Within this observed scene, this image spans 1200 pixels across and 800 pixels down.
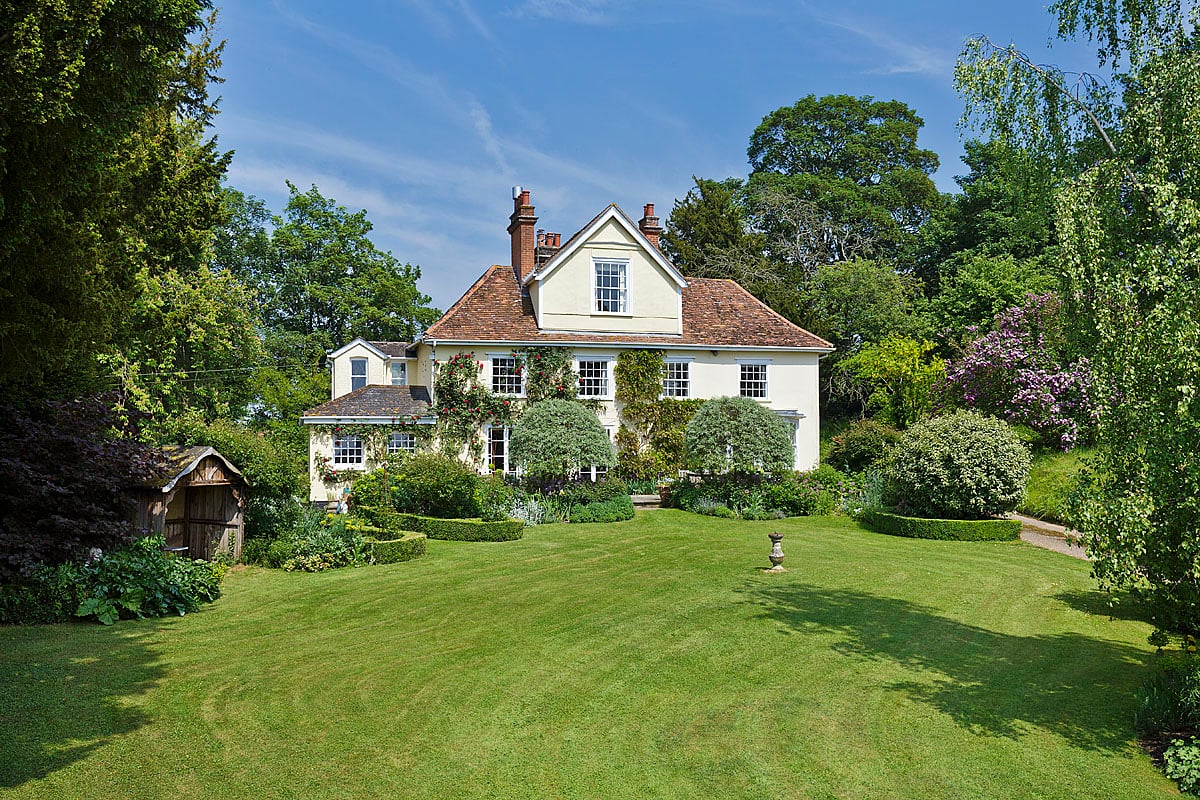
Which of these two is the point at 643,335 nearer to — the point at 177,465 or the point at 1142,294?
the point at 177,465

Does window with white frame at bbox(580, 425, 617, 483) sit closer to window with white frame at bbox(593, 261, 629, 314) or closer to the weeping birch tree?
window with white frame at bbox(593, 261, 629, 314)

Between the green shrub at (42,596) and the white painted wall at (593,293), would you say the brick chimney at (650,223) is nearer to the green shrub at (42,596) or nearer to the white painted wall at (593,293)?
the white painted wall at (593,293)

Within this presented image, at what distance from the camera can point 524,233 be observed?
98.2 feet

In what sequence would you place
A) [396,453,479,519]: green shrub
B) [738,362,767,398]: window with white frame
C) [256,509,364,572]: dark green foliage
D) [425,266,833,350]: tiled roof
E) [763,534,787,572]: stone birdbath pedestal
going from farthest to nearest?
[738,362,767,398]: window with white frame
[425,266,833,350]: tiled roof
[396,453,479,519]: green shrub
[256,509,364,572]: dark green foliage
[763,534,787,572]: stone birdbath pedestal

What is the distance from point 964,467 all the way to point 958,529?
1.55 metres

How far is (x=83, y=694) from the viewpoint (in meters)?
8.36

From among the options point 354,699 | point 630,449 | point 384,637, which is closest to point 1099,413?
point 354,699

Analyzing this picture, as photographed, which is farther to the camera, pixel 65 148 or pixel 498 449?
pixel 498 449

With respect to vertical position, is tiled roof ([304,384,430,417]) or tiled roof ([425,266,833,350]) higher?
tiled roof ([425,266,833,350])

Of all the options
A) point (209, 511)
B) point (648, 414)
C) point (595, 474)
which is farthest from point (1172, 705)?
point (648, 414)

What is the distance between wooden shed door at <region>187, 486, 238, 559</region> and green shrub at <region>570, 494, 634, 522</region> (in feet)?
30.8

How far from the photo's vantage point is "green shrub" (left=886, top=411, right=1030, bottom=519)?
798 inches

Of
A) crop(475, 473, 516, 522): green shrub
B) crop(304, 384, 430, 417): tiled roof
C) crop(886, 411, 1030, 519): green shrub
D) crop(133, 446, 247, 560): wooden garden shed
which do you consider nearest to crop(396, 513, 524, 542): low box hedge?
crop(475, 473, 516, 522): green shrub

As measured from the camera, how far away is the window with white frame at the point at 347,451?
2653cm
